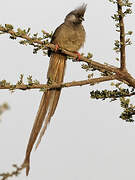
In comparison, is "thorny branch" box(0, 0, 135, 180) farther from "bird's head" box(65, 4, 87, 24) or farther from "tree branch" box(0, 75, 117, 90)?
"bird's head" box(65, 4, 87, 24)

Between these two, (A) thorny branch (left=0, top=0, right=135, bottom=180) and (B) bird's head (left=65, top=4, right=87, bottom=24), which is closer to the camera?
(A) thorny branch (left=0, top=0, right=135, bottom=180)

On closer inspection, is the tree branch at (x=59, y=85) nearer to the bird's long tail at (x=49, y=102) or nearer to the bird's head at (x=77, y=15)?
the bird's long tail at (x=49, y=102)

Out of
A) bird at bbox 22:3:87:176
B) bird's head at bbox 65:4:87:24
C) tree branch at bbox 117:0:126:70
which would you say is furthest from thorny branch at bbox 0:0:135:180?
bird's head at bbox 65:4:87:24

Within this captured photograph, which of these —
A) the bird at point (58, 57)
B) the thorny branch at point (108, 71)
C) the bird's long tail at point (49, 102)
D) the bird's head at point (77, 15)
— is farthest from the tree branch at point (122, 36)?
the bird's head at point (77, 15)

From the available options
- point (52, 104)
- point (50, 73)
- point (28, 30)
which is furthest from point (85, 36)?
point (28, 30)

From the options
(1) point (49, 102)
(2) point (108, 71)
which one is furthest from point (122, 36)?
(1) point (49, 102)

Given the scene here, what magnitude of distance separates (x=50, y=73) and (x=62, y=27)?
103 centimetres

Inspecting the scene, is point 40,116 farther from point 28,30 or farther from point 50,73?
point 28,30

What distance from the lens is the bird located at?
4.64 meters

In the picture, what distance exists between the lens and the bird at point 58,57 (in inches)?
183

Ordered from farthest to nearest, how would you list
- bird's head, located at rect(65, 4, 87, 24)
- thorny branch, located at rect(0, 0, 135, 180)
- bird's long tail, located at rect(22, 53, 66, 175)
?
bird's head, located at rect(65, 4, 87, 24), bird's long tail, located at rect(22, 53, 66, 175), thorny branch, located at rect(0, 0, 135, 180)

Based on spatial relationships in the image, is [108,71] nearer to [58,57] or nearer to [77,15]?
[58,57]

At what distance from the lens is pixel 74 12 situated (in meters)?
6.59

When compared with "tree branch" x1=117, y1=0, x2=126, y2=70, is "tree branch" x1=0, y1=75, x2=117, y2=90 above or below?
below
